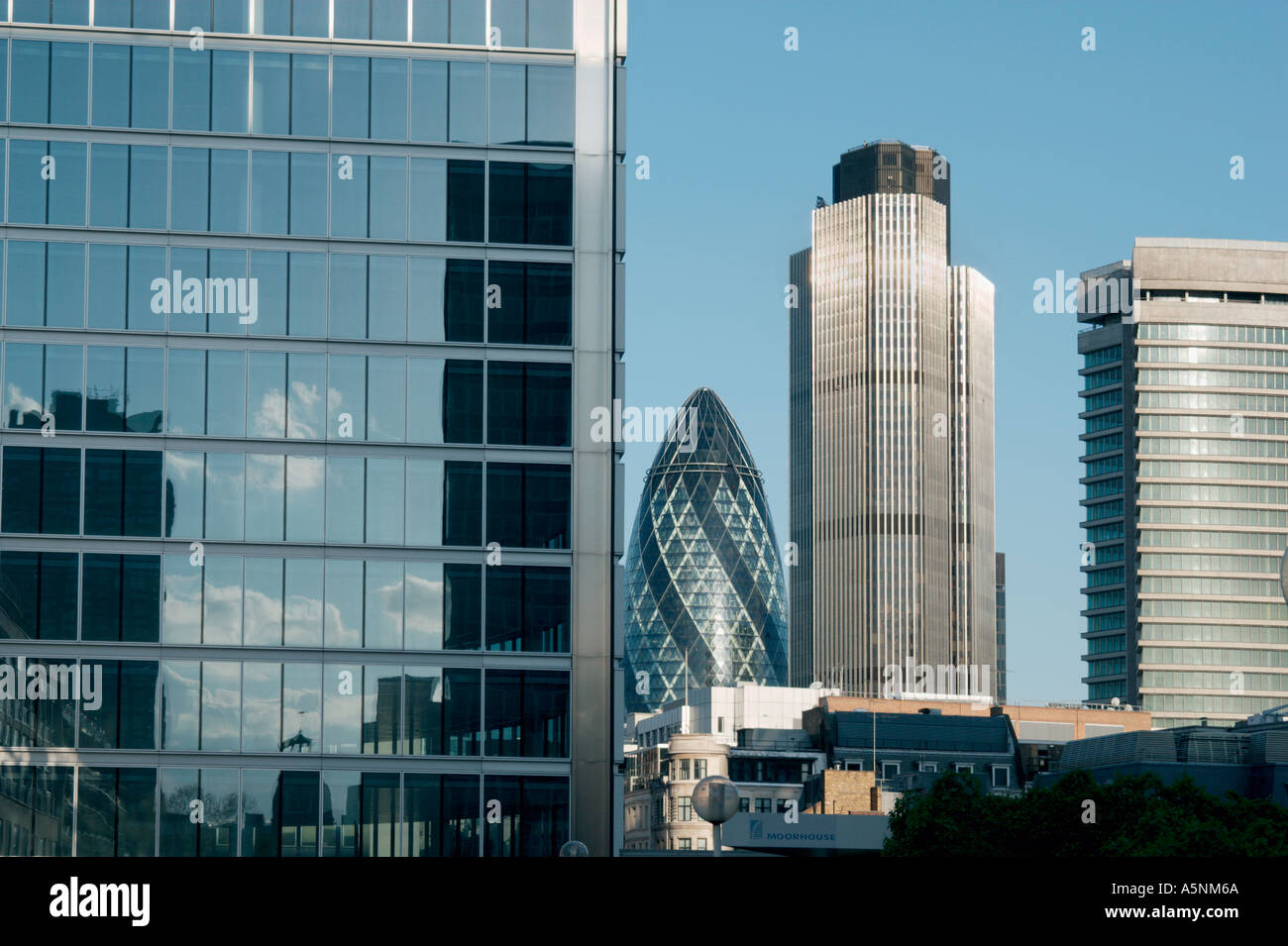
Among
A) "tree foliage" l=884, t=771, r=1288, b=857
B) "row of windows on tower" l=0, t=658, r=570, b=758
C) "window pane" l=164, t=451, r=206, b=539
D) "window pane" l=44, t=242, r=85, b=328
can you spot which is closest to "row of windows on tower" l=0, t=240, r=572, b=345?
"window pane" l=44, t=242, r=85, b=328

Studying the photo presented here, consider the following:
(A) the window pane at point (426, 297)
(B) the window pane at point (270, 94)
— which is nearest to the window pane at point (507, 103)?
(A) the window pane at point (426, 297)

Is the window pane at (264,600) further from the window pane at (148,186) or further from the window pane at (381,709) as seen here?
the window pane at (148,186)

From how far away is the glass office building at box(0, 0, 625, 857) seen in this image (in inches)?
2365

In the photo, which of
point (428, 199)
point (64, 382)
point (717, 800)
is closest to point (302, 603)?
point (64, 382)

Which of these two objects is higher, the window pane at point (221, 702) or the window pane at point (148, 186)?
the window pane at point (148, 186)

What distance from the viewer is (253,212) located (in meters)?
63.5

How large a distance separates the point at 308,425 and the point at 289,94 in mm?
12306

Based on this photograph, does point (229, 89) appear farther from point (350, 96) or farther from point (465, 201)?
point (465, 201)

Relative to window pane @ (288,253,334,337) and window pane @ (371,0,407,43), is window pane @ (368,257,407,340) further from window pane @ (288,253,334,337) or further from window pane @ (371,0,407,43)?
window pane @ (371,0,407,43)

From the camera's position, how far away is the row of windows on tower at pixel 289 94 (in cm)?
6356

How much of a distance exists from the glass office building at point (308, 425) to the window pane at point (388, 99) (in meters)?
0.11

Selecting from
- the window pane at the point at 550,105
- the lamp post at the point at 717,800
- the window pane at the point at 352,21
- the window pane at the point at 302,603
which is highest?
the window pane at the point at 352,21
